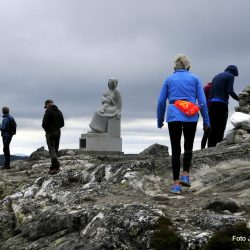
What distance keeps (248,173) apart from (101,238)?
3753 mm

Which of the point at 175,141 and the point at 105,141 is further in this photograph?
the point at 105,141

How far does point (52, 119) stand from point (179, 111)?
24.0 feet

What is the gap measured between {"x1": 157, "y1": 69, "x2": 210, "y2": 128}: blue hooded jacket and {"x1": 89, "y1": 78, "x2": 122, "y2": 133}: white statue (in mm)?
19226

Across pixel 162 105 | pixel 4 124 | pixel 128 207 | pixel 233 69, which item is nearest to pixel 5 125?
pixel 4 124

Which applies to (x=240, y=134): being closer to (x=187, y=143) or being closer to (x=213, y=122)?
(x=213, y=122)

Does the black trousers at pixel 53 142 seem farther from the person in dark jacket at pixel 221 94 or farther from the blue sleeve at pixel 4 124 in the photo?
the person in dark jacket at pixel 221 94

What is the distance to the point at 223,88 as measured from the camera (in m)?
14.0

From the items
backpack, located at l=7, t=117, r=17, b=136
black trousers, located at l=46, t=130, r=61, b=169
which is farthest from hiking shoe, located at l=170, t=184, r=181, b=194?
backpack, located at l=7, t=117, r=17, b=136

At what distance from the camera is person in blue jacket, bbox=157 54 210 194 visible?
9.01 m

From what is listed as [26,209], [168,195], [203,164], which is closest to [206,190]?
[168,195]

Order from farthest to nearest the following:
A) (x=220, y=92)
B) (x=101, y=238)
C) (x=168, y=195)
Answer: (x=220, y=92)
(x=168, y=195)
(x=101, y=238)

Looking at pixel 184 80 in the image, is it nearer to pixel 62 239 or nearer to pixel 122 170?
pixel 122 170

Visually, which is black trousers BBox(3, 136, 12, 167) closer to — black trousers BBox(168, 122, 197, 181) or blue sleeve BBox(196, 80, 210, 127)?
black trousers BBox(168, 122, 197, 181)

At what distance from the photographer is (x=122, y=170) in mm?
10742
